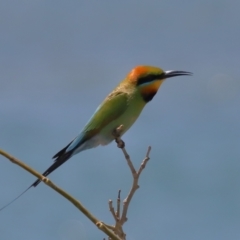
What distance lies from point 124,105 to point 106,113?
6 cm

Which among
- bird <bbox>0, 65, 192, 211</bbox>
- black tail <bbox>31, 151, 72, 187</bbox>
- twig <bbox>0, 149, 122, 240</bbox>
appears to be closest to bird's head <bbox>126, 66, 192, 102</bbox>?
bird <bbox>0, 65, 192, 211</bbox>

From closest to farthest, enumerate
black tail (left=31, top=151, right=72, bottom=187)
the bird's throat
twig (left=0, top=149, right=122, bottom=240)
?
twig (left=0, top=149, right=122, bottom=240) < black tail (left=31, top=151, right=72, bottom=187) < the bird's throat

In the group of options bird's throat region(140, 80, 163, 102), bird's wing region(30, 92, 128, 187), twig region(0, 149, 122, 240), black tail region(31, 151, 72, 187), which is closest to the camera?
twig region(0, 149, 122, 240)

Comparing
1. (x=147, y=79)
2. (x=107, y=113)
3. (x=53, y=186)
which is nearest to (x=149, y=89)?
(x=147, y=79)

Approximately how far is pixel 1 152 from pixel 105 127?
1058 millimetres

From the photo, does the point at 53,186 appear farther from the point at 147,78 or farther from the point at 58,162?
the point at 147,78

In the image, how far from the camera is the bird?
1.66 metres

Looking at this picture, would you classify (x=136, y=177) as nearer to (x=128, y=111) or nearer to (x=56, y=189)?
(x=56, y=189)

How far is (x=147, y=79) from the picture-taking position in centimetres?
175

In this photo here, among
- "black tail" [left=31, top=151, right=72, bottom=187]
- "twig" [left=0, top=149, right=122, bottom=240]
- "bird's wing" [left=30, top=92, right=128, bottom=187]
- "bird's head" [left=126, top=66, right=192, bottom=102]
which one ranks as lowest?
"twig" [left=0, top=149, right=122, bottom=240]

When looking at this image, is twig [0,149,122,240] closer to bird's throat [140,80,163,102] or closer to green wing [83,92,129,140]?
green wing [83,92,129,140]

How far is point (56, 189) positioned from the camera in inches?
26.3

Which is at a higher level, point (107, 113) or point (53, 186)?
point (107, 113)

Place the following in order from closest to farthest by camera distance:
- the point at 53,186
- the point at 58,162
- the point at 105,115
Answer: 1. the point at 53,186
2. the point at 58,162
3. the point at 105,115
